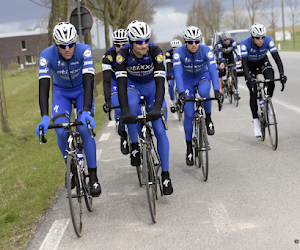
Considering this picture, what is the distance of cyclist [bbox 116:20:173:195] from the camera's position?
4.66 m

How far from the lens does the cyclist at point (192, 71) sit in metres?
6.13

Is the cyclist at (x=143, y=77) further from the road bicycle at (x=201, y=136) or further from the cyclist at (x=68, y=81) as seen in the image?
the road bicycle at (x=201, y=136)

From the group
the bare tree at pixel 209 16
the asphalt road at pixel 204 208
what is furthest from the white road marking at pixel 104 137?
the bare tree at pixel 209 16

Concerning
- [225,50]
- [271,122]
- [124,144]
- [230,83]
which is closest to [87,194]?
[124,144]

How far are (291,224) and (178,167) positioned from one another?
2.86 metres

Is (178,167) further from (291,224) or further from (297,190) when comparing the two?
(291,224)

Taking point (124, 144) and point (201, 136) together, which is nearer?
point (201, 136)

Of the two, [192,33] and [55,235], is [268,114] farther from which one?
[55,235]

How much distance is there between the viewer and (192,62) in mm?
6418

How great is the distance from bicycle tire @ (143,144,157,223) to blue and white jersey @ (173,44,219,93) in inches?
72.8

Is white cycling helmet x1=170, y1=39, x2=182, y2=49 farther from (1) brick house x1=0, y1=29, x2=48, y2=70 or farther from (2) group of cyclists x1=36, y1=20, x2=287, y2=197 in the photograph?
(1) brick house x1=0, y1=29, x2=48, y2=70

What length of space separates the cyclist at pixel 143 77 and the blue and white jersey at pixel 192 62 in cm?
A: 95

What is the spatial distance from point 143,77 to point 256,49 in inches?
124

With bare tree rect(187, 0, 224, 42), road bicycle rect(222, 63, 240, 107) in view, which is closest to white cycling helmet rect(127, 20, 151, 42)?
road bicycle rect(222, 63, 240, 107)
